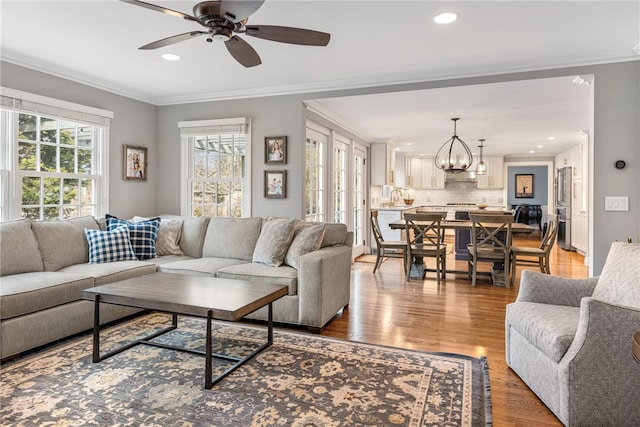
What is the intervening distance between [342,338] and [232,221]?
1857mm

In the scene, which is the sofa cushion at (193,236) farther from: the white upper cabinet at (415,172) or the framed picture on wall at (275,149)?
the white upper cabinet at (415,172)

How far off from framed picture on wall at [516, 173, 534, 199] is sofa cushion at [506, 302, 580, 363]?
39.1 ft

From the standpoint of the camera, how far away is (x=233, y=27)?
2.29m

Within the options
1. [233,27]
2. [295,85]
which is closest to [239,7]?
[233,27]

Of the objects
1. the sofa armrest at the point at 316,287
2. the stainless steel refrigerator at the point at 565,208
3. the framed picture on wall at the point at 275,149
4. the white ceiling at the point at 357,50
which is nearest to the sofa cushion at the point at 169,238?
the framed picture on wall at the point at 275,149

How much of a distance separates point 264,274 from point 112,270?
130 centimetres

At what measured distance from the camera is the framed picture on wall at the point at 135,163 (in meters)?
4.89

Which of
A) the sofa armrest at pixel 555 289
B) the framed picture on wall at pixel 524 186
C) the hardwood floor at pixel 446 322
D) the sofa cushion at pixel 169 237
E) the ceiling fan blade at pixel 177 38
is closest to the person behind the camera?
the hardwood floor at pixel 446 322

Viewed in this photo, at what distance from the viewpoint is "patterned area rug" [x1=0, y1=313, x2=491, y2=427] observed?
1.96m

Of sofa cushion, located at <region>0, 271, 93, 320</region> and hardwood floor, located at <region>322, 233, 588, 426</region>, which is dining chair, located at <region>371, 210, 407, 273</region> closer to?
hardwood floor, located at <region>322, 233, 588, 426</region>

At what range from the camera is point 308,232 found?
3.67 m

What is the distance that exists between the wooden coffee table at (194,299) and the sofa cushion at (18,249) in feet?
3.29

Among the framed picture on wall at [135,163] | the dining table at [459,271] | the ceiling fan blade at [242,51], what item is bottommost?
the dining table at [459,271]

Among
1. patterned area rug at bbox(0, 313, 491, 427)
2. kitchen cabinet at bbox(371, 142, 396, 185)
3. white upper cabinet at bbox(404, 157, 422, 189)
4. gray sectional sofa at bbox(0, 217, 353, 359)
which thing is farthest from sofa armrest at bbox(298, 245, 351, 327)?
white upper cabinet at bbox(404, 157, 422, 189)
